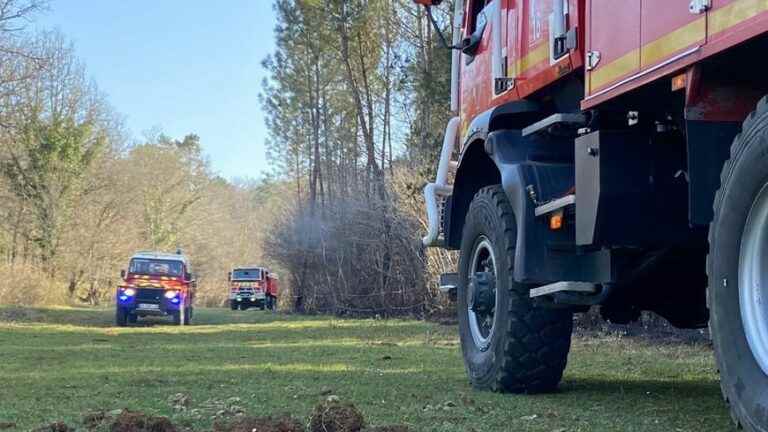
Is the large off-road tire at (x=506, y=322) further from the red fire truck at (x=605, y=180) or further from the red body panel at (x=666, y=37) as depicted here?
the red body panel at (x=666, y=37)

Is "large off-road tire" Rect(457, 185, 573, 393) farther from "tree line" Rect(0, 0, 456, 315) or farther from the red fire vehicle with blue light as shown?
the red fire vehicle with blue light

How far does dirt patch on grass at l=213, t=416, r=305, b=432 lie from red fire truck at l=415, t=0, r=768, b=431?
1.72m

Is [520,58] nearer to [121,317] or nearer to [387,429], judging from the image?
[387,429]

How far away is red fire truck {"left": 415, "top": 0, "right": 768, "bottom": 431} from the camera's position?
10.7 ft

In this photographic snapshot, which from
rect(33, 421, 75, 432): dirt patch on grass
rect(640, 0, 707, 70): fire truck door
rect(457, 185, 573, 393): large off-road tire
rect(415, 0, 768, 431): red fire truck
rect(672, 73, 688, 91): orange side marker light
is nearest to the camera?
rect(415, 0, 768, 431): red fire truck

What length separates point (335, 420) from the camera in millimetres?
4070

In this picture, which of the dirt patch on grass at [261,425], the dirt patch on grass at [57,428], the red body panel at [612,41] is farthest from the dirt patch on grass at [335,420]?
the red body panel at [612,41]

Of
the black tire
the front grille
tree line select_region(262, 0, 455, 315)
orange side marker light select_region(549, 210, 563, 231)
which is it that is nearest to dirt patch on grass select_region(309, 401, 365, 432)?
orange side marker light select_region(549, 210, 563, 231)

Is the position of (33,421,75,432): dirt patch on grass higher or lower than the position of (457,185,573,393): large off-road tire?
lower

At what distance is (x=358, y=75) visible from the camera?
29.9m

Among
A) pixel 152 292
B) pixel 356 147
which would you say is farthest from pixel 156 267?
pixel 356 147

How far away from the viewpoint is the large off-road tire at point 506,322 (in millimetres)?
5723

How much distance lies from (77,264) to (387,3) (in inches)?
952

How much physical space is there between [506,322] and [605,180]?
1.47 m
